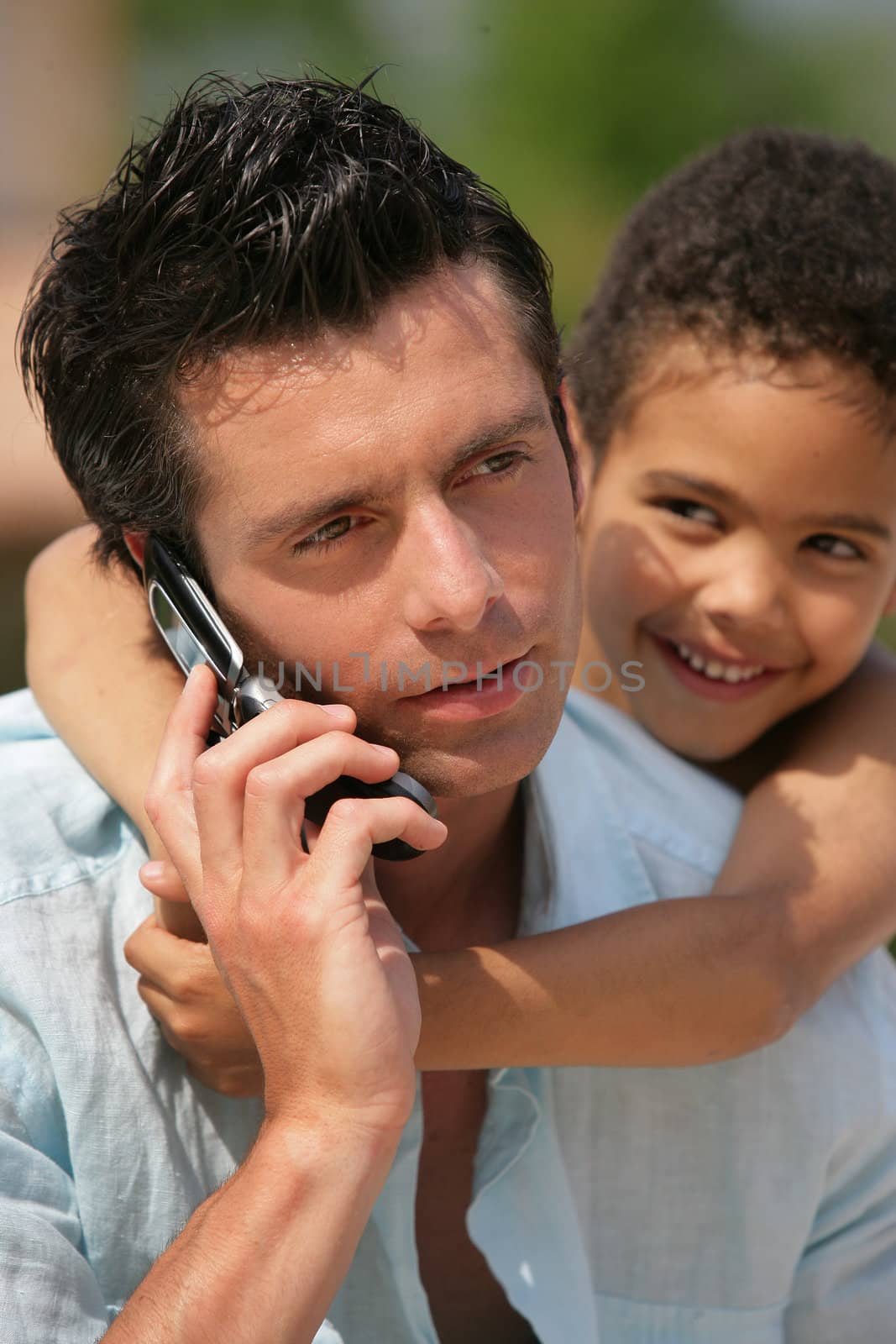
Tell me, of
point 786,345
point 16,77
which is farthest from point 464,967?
point 16,77

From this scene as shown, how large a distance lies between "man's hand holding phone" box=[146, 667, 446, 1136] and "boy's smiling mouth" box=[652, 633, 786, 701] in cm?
133

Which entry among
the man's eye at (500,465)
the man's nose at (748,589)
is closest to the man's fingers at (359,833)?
the man's eye at (500,465)

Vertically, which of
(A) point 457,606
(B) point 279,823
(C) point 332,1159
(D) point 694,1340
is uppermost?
(A) point 457,606

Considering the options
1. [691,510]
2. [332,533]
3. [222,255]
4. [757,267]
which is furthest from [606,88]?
[332,533]

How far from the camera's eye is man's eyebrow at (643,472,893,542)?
2.83 metres

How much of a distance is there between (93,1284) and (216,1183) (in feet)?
0.96

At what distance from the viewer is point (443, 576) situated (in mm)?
1964

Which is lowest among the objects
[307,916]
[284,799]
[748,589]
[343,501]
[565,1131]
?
[565,1131]

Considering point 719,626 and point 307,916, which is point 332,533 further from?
point 719,626

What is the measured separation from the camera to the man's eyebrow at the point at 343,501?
6.48 ft

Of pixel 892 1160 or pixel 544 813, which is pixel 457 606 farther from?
pixel 892 1160

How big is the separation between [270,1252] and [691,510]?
1.88 meters

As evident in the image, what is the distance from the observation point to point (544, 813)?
272 cm

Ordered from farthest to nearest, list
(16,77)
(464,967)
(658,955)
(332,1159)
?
(16,77) < (658,955) < (464,967) < (332,1159)
